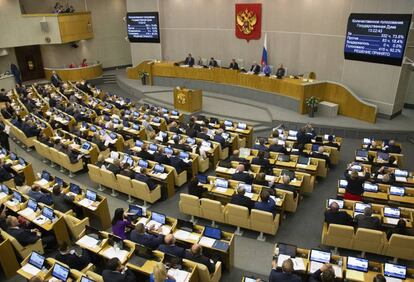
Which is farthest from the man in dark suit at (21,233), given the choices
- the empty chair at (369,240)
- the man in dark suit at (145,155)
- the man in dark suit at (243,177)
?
the empty chair at (369,240)

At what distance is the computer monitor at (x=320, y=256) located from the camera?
6.79 m

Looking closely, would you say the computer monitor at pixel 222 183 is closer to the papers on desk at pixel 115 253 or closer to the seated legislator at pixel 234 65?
the papers on desk at pixel 115 253

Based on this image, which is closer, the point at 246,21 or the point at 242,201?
the point at 242,201

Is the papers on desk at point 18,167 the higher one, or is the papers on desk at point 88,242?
the papers on desk at point 88,242

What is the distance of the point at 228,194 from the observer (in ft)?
Answer: 30.7

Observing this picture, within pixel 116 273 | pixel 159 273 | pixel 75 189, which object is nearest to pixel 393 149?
pixel 159 273

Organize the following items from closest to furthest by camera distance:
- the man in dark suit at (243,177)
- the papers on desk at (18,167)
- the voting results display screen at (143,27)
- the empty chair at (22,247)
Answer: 1. the empty chair at (22,247)
2. the man in dark suit at (243,177)
3. the papers on desk at (18,167)
4. the voting results display screen at (143,27)

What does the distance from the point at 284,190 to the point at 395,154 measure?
4.62 m

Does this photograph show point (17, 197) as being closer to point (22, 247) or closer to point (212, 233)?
point (22, 247)

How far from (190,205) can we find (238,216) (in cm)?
133

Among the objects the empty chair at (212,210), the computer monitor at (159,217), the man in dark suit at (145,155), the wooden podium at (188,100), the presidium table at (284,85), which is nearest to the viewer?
the computer monitor at (159,217)

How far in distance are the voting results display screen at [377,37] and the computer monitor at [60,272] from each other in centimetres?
1354

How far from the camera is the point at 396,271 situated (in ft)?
21.0

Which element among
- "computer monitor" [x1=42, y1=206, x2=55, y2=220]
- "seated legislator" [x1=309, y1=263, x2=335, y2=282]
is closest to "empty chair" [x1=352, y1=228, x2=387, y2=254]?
"seated legislator" [x1=309, y1=263, x2=335, y2=282]
